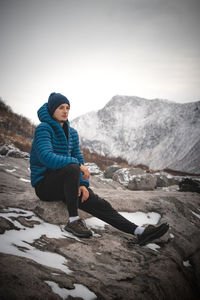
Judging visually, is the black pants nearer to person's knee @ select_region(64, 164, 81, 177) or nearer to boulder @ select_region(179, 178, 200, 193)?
person's knee @ select_region(64, 164, 81, 177)

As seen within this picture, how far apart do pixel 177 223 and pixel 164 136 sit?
20.9 meters

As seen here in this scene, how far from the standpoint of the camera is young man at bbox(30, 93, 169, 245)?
2.08 m

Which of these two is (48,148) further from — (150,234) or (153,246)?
(153,246)

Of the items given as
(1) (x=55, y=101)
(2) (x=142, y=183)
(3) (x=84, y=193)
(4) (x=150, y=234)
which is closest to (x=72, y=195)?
(3) (x=84, y=193)

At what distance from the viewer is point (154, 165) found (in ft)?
67.3

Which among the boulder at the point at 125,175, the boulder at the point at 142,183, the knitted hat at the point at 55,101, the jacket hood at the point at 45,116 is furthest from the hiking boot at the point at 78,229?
the boulder at the point at 125,175

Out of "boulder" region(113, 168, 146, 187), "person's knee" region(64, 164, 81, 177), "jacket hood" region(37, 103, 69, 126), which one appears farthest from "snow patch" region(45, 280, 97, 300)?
"boulder" region(113, 168, 146, 187)

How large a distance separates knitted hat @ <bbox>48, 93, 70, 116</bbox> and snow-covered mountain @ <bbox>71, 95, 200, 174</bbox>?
50.6 feet

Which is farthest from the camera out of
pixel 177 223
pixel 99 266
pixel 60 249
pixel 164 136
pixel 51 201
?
pixel 164 136

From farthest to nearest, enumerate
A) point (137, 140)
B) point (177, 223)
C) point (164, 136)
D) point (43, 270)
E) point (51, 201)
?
1. point (137, 140)
2. point (164, 136)
3. point (177, 223)
4. point (51, 201)
5. point (43, 270)

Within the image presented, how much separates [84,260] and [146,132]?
23.9 metres

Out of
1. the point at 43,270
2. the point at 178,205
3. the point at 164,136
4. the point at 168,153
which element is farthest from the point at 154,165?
the point at 43,270

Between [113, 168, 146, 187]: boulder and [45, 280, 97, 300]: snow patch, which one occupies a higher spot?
[45, 280, 97, 300]: snow patch

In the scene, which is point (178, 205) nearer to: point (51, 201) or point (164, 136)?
point (51, 201)
